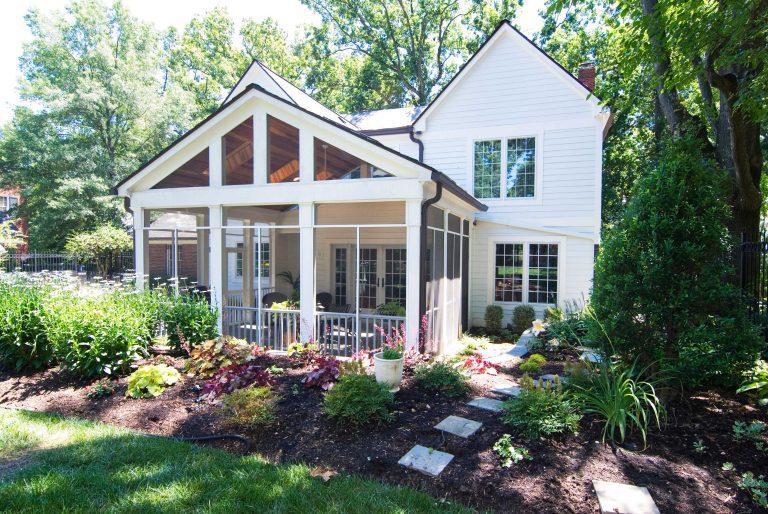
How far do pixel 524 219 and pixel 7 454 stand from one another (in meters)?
10.5

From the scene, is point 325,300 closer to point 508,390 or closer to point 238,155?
point 238,155

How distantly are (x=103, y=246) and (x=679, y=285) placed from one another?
2111 centimetres

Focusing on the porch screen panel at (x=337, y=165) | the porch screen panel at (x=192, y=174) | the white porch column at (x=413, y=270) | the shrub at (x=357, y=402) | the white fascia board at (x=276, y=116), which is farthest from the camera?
the porch screen panel at (x=192, y=174)

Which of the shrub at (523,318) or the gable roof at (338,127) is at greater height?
the gable roof at (338,127)

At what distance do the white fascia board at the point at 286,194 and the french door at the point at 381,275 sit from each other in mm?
4688

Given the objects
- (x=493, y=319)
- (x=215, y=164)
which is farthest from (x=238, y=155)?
(x=493, y=319)

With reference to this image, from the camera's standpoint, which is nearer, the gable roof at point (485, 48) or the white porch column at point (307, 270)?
the white porch column at point (307, 270)

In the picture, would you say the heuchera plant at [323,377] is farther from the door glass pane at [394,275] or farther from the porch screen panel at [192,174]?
the door glass pane at [394,275]

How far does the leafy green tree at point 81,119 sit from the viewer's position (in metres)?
21.3

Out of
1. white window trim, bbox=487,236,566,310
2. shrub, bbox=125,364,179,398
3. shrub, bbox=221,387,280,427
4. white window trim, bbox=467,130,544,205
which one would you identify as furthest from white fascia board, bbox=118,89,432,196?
white window trim, bbox=487,236,566,310

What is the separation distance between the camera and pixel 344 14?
77.1ft

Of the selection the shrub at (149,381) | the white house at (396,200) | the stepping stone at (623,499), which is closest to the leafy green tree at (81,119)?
the white house at (396,200)

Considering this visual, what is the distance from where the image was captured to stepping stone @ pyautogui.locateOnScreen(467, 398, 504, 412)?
4629mm

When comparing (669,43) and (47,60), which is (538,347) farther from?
(47,60)
